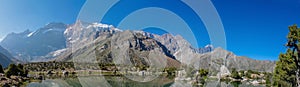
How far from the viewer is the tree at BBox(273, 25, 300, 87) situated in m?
29.9

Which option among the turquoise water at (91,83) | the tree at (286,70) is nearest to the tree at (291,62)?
the tree at (286,70)

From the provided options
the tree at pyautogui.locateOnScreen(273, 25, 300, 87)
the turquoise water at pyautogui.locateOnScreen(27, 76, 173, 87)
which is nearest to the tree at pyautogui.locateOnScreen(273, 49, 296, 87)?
the tree at pyautogui.locateOnScreen(273, 25, 300, 87)

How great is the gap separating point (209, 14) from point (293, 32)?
13518 millimetres

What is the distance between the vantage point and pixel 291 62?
45.6 m

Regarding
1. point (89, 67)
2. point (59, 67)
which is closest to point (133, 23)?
point (89, 67)

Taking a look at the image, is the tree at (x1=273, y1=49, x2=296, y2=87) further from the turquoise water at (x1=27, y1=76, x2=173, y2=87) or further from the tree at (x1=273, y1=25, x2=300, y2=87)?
the turquoise water at (x1=27, y1=76, x2=173, y2=87)

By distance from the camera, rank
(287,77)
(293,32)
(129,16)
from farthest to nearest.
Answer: (287,77)
(293,32)
(129,16)

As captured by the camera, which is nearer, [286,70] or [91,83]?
[286,70]

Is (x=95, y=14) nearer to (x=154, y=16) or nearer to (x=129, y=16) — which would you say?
(x=129, y=16)

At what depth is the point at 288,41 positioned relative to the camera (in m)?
30.2

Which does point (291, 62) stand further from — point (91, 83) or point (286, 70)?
point (91, 83)

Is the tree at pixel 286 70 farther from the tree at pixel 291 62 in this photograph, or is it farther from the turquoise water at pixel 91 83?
the turquoise water at pixel 91 83

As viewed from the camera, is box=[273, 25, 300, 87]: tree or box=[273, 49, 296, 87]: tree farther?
box=[273, 49, 296, 87]: tree

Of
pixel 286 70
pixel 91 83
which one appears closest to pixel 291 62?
pixel 286 70
